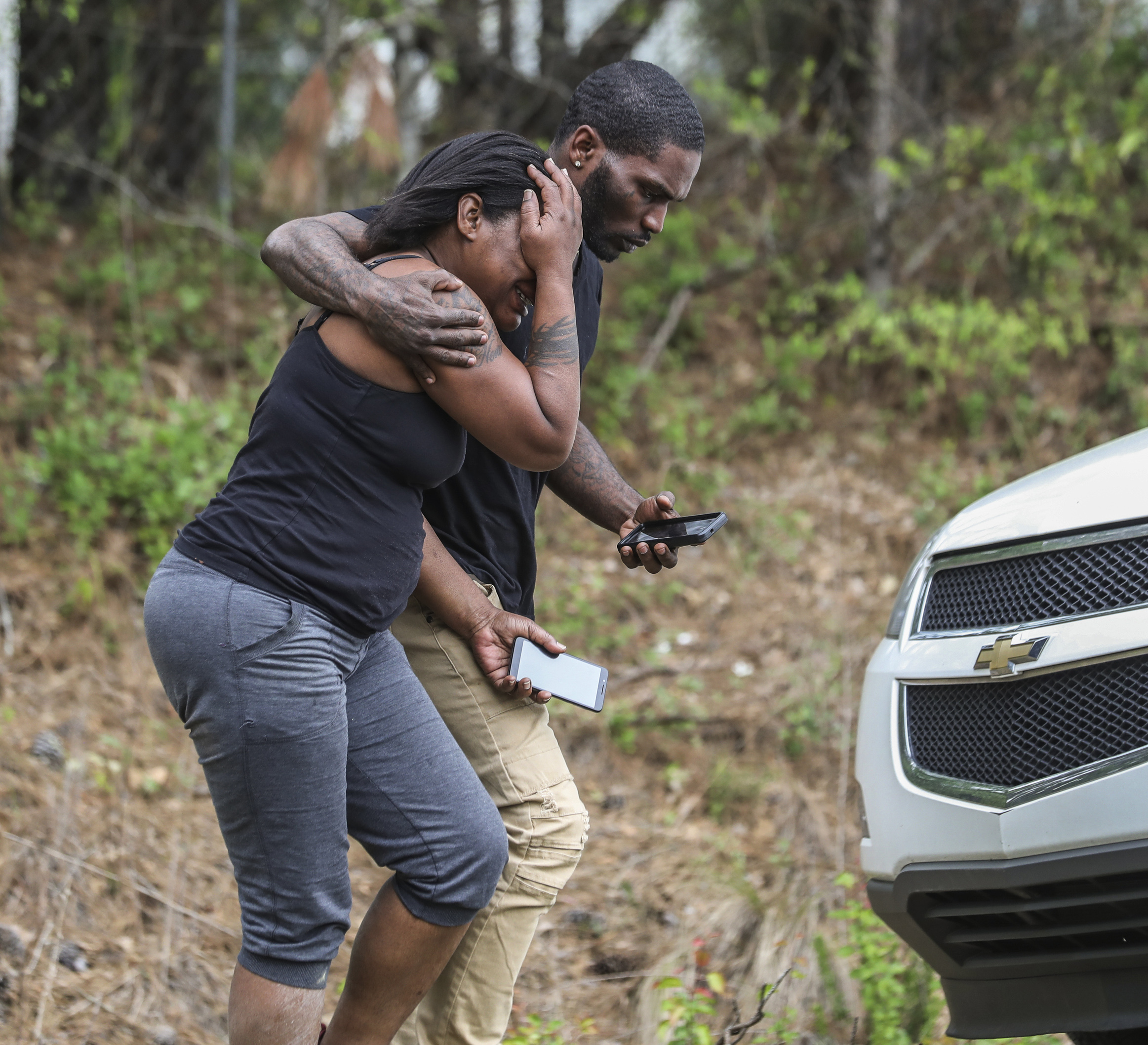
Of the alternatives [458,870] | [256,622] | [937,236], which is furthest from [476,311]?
[937,236]

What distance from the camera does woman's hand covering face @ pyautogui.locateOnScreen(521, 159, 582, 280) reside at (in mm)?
2188

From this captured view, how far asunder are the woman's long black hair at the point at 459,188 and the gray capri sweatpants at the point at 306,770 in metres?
0.74

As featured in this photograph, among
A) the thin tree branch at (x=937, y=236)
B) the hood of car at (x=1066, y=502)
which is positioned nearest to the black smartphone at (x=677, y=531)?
the hood of car at (x=1066, y=502)

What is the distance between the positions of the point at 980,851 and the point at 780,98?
825cm

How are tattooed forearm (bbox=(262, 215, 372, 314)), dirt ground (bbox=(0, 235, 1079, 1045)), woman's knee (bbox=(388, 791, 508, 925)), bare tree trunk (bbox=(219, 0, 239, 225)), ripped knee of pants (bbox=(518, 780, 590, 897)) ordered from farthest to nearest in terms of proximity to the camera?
bare tree trunk (bbox=(219, 0, 239, 225)), dirt ground (bbox=(0, 235, 1079, 1045)), ripped knee of pants (bbox=(518, 780, 590, 897)), woman's knee (bbox=(388, 791, 508, 925)), tattooed forearm (bbox=(262, 215, 372, 314))

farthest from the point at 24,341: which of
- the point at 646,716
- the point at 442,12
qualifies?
the point at 646,716

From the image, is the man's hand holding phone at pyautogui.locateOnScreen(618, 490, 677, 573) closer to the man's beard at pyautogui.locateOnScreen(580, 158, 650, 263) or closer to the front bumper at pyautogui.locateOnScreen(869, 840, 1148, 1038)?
the man's beard at pyautogui.locateOnScreen(580, 158, 650, 263)

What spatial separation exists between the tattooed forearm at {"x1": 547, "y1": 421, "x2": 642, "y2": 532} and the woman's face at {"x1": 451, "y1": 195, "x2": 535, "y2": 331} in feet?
2.53

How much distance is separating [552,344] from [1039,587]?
122cm

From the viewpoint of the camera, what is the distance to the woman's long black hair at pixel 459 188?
2.21 meters

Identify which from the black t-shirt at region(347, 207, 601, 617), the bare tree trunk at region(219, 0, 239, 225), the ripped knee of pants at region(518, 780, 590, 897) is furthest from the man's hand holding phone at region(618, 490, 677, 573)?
the bare tree trunk at region(219, 0, 239, 225)

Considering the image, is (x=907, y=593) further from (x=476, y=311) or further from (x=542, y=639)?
(x=476, y=311)

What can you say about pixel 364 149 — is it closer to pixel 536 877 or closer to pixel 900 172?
pixel 900 172

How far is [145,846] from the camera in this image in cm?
391
